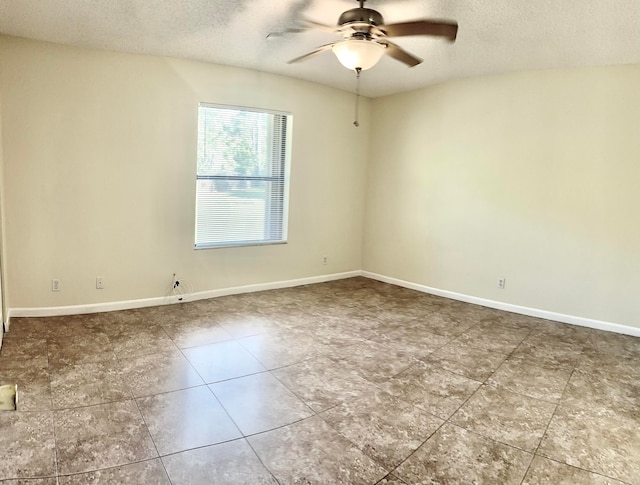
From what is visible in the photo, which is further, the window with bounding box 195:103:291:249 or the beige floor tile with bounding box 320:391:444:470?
the window with bounding box 195:103:291:249

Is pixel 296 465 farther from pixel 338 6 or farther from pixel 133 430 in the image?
pixel 338 6

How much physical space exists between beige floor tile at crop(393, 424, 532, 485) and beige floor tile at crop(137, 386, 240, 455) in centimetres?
96

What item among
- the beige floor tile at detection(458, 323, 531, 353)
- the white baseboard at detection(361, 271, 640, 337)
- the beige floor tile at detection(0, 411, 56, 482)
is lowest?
the beige floor tile at detection(0, 411, 56, 482)

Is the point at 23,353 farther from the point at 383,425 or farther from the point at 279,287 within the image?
the point at 279,287

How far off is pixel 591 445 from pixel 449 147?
12.0ft

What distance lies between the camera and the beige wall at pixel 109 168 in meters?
3.71

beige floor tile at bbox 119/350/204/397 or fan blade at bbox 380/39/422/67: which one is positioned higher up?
fan blade at bbox 380/39/422/67

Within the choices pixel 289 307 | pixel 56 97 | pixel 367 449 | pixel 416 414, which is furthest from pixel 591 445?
pixel 56 97

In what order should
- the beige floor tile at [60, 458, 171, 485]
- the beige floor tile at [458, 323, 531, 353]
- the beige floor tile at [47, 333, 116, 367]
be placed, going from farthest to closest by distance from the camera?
the beige floor tile at [458, 323, 531, 353], the beige floor tile at [47, 333, 116, 367], the beige floor tile at [60, 458, 171, 485]

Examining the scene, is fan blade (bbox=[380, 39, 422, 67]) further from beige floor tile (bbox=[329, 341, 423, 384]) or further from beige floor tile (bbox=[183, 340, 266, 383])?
beige floor tile (bbox=[183, 340, 266, 383])

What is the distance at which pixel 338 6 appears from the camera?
2904 millimetres

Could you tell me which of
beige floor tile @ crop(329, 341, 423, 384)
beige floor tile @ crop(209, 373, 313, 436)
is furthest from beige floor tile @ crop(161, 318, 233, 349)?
beige floor tile @ crop(329, 341, 423, 384)

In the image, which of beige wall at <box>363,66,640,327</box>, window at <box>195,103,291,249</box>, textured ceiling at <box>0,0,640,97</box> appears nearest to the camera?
textured ceiling at <box>0,0,640,97</box>

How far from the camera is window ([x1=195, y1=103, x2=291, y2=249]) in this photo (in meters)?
4.66
